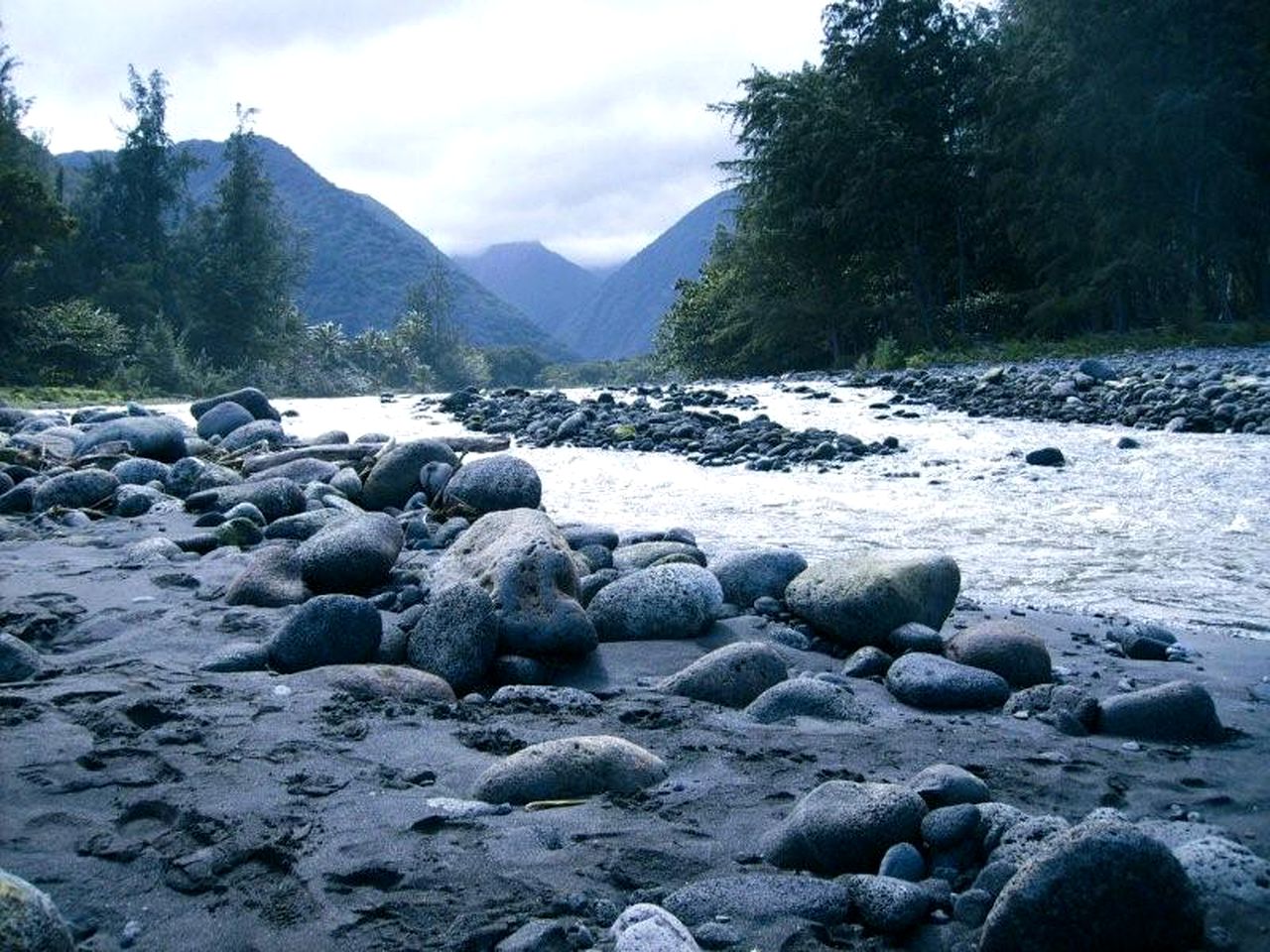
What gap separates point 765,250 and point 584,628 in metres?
26.7

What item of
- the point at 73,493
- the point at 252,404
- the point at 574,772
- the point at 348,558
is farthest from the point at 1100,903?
the point at 252,404

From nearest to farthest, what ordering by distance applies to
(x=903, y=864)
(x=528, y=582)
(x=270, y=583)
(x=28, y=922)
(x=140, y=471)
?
(x=28, y=922)
(x=903, y=864)
(x=528, y=582)
(x=270, y=583)
(x=140, y=471)

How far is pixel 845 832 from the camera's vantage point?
2.33m

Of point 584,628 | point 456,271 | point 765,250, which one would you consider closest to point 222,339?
point 765,250

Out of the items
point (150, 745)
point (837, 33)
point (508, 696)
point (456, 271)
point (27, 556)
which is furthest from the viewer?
point (456, 271)

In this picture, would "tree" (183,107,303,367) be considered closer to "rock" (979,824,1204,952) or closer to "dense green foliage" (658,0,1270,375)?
"dense green foliage" (658,0,1270,375)

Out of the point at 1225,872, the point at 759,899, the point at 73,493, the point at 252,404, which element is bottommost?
the point at 759,899

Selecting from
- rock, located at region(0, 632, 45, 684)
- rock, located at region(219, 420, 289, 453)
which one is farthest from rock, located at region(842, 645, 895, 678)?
rock, located at region(219, 420, 289, 453)

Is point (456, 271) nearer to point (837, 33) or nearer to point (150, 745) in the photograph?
point (837, 33)

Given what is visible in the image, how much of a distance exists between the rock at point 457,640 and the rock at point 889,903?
1900mm

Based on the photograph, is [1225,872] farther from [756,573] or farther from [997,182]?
[997,182]

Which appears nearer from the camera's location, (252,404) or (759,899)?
(759,899)

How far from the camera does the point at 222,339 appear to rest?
4169 cm

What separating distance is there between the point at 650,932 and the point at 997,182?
87.4 feet
